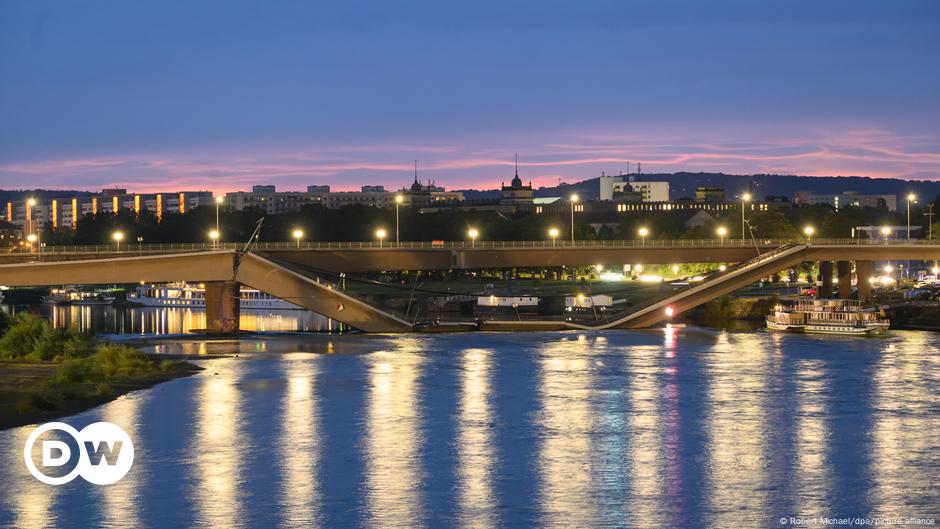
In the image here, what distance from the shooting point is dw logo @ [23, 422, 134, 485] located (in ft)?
171

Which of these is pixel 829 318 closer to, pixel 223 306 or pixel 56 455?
pixel 223 306

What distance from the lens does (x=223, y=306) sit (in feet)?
354

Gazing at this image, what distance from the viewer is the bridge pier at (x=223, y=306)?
353 feet

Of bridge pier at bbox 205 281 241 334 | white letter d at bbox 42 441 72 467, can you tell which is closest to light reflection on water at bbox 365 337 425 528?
white letter d at bbox 42 441 72 467

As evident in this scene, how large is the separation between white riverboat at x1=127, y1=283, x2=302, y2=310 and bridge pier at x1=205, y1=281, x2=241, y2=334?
47796 millimetres

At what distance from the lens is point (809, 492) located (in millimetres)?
49219

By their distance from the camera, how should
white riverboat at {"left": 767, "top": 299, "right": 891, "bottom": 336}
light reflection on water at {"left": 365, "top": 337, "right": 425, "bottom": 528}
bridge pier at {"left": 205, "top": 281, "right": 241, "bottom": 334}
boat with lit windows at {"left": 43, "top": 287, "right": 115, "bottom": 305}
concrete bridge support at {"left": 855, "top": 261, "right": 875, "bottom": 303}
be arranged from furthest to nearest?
boat with lit windows at {"left": 43, "top": 287, "right": 115, "bottom": 305}, concrete bridge support at {"left": 855, "top": 261, "right": 875, "bottom": 303}, white riverboat at {"left": 767, "top": 299, "right": 891, "bottom": 336}, bridge pier at {"left": 205, "top": 281, "right": 241, "bottom": 334}, light reflection on water at {"left": 365, "top": 337, "right": 425, "bottom": 528}

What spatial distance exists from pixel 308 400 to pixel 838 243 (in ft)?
232

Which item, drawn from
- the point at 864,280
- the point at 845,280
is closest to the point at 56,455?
the point at 864,280

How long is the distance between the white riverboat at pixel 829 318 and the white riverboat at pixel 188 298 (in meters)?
60.8

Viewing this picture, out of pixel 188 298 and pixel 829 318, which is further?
pixel 188 298

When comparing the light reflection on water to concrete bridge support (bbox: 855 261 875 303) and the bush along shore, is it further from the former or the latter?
concrete bridge support (bbox: 855 261 875 303)

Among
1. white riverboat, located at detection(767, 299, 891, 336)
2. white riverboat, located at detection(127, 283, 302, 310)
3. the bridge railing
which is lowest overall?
white riverboat, located at detection(767, 299, 891, 336)

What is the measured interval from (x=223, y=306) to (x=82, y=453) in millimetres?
52341
